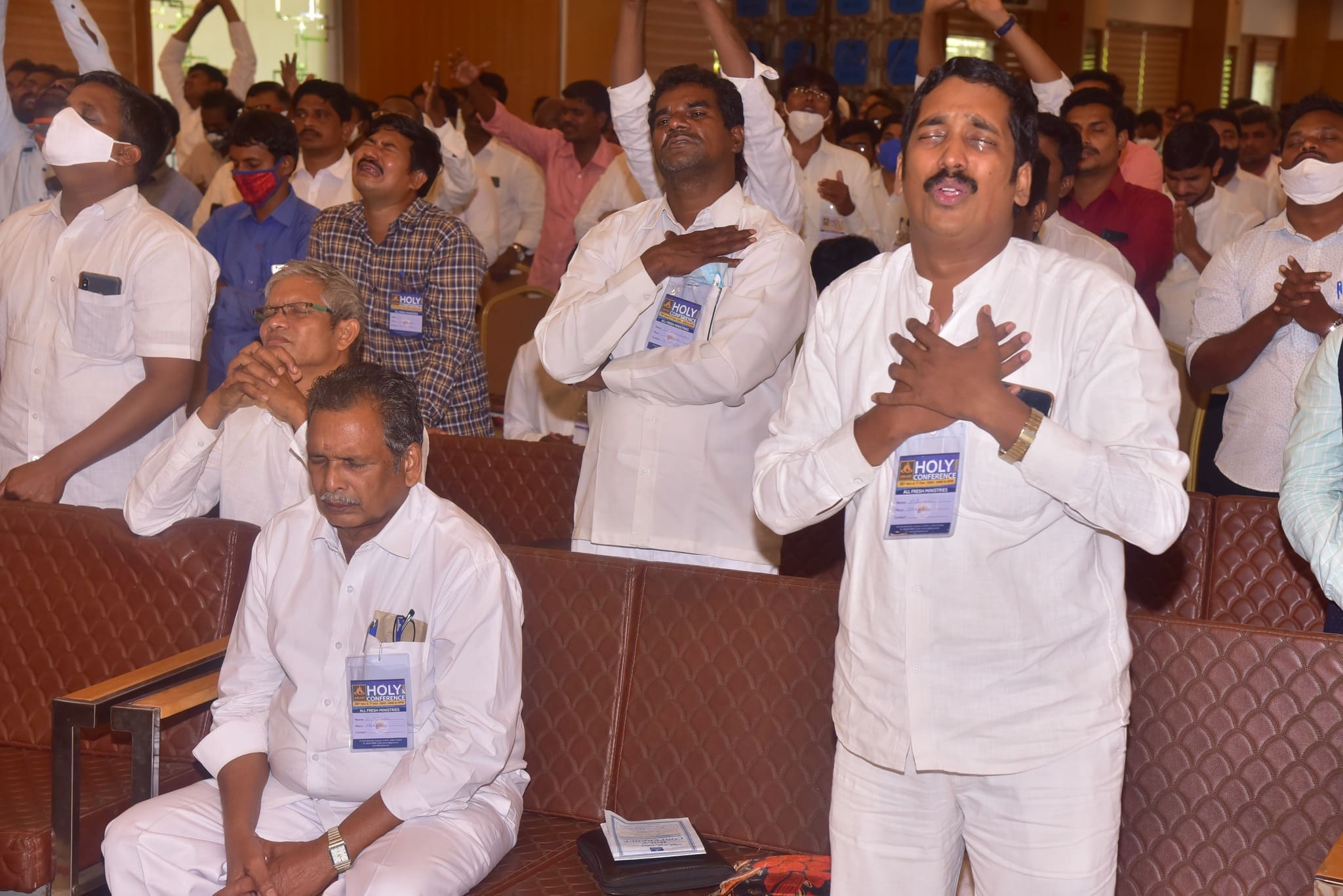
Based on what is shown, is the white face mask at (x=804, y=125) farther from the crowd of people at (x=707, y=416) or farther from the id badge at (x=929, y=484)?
the id badge at (x=929, y=484)

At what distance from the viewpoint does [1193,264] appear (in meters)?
5.44

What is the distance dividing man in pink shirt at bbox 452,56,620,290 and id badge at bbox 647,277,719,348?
15.3ft

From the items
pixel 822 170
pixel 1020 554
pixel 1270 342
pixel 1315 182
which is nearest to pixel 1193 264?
pixel 1315 182

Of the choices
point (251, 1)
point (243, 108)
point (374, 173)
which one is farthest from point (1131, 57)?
point (374, 173)

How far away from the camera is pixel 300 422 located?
3.23m

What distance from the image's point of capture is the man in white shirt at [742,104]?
3.84m

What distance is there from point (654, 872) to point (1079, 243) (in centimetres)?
241

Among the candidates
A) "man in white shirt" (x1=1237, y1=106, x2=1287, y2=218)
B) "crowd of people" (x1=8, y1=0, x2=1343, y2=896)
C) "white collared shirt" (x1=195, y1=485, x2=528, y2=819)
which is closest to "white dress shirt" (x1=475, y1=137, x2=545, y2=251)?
"crowd of people" (x1=8, y1=0, x2=1343, y2=896)

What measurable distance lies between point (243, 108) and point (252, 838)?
6.21 meters

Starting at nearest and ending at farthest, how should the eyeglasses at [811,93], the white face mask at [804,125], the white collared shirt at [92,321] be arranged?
1. the white collared shirt at [92,321]
2. the white face mask at [804,125]
3. the eyeglasses at [811,93]

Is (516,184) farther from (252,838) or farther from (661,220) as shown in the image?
(252,838)

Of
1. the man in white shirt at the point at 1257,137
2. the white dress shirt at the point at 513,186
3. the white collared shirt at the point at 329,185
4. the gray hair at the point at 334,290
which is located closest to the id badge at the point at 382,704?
the gray hair at the point at 334,290

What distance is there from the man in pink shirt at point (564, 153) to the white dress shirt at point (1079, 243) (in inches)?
161

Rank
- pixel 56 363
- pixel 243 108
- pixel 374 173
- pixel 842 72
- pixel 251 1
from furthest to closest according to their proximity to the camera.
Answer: pixel 842 72 < pixel 251 1 < pixel 243 108 < pixel 374 173 < pixel 56 363
